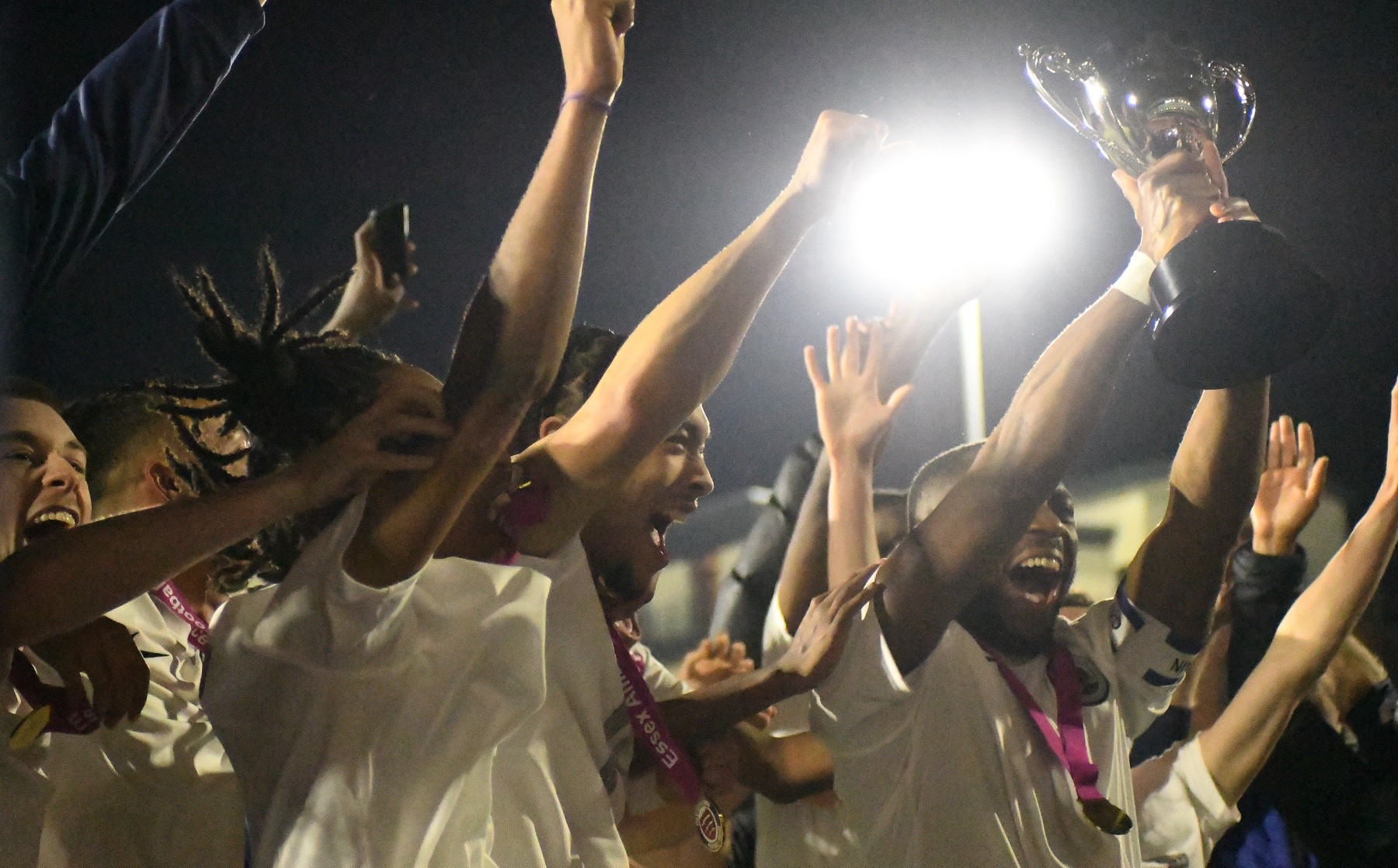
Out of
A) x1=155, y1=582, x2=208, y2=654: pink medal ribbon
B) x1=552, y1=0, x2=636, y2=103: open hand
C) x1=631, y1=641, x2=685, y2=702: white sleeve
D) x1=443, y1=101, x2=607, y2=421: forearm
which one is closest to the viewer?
x1=443, y1=101, x2=607, y2=421: forearm

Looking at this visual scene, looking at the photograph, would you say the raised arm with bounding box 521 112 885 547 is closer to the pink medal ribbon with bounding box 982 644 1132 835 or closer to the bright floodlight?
the bright floodlight

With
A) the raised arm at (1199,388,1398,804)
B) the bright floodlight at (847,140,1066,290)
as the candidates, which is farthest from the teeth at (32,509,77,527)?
the raised arm at (1199,388,1398,804)

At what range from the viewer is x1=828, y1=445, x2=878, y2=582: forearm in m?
1.83

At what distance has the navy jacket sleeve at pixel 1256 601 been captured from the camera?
226 cm

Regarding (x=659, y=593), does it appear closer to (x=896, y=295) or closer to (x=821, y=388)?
(x=821, y=388)

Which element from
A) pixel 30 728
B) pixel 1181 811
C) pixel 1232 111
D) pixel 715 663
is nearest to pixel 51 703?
pixel 30 728

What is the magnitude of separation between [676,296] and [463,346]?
0.92ft

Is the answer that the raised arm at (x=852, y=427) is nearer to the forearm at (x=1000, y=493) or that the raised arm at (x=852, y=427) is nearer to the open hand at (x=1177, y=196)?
the forearm at (x=1000, y=493)

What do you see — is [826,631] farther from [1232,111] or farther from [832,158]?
[1232,111]

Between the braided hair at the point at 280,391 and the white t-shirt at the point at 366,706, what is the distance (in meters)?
0.13

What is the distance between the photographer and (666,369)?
1.43 meters

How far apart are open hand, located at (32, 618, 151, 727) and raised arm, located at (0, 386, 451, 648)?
0.06m

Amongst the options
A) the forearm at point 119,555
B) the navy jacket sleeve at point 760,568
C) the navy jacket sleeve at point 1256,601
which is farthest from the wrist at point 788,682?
the navy jacket sleeve at point 1256,601

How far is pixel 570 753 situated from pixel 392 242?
28.0 inches
